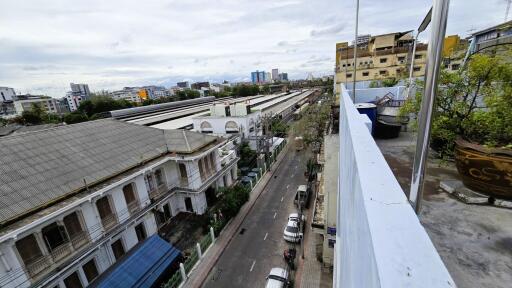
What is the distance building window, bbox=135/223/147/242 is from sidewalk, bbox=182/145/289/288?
3448mm

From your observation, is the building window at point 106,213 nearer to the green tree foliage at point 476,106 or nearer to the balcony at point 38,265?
the balcony at point 38,265

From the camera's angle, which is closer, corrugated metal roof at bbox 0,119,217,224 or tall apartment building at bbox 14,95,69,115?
corrugated metal roof at bbox 0,119,217,224

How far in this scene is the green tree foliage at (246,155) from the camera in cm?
2445

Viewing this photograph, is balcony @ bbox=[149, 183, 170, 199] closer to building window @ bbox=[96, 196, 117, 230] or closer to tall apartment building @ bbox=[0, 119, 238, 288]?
tall apartment building @ bbox=[0, 119, 238, 288]

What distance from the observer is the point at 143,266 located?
1062 cm

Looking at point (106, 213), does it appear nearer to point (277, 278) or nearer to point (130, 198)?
point (130, 198)

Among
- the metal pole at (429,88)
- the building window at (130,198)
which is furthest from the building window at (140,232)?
the metal pole at (429,88)

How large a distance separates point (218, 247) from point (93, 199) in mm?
7142

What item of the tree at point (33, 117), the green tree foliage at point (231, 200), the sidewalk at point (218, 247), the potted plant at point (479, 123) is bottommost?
the sidewalk at point (218, 247)

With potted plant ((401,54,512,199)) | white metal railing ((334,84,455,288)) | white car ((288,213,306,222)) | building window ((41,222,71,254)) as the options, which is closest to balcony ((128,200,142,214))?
building window ((41,222,71,254))

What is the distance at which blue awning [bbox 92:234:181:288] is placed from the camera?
32.1 feet

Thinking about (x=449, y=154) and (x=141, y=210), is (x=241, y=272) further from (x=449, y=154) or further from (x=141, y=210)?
(x=449, y=154)

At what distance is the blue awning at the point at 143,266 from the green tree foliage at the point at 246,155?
13178 millimetres

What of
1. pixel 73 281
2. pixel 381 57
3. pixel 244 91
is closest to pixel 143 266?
pixel 73 281
